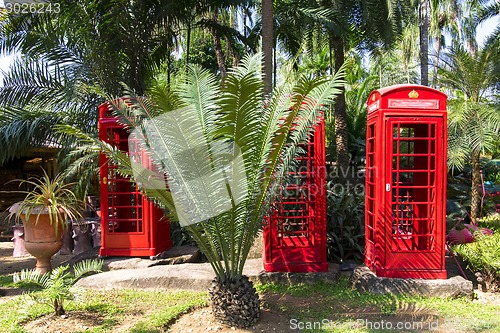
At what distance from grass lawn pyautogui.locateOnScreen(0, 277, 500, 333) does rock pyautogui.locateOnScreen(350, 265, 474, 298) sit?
0.10 meters

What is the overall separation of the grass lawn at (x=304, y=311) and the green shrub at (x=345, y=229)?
3.11 ft

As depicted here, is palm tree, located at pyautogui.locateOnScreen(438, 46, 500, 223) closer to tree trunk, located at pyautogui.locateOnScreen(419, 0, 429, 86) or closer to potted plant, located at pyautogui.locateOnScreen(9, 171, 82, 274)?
tree trunk, located at pyautogui.locateOnScreen(419, 0, 429, 86)

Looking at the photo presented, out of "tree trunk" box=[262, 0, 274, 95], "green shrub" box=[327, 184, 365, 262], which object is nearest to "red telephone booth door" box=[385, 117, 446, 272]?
"green shrub" box=[327, 184, 365, 262]

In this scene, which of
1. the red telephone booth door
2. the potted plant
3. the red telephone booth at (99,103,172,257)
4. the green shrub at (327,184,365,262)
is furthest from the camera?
the green shrub at (327,184,365,262)

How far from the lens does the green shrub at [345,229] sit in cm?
579

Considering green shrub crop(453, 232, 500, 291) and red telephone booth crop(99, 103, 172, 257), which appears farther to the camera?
red telephone booth crop(99, 103, 172, 257)

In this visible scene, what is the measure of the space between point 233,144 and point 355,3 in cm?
600

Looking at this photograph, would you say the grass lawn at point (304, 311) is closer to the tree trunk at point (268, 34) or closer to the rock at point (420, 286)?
the rock at point (420, 286)

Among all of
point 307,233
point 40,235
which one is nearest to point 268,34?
point 307,233

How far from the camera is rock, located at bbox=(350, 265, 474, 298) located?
4.55 meters

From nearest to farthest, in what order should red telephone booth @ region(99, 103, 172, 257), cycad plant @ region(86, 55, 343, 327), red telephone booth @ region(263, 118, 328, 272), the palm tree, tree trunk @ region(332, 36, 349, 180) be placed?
cycad plant @ region(86, 55, 343, 327) → red telephone booth @ region(263, 118, 328, 272) → red telephone booth @ region(99, 103, 172, 257) → the palm tree → tree trunk @ region(332, 36, 349, 180)

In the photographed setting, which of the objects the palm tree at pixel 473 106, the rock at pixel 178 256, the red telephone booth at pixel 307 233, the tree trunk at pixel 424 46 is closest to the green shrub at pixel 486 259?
the red telephone booth at pixel 307 233

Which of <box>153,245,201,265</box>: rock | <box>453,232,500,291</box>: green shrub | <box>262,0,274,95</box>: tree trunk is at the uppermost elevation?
<box>262,0,274,95</box>: tree trunk

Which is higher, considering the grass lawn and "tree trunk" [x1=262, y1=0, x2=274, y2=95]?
"tree trunk" [x1=262, y1=0, x2=274, y2=95]
